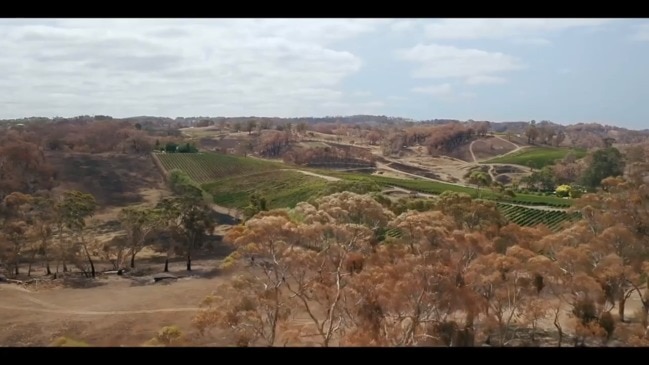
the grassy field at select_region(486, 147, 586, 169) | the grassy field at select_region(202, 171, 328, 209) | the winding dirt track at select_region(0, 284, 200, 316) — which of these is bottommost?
the winding dirt track at select_region(0, 284, 200, 316)

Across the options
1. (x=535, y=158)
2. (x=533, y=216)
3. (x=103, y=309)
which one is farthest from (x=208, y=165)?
(x=535, y=158)

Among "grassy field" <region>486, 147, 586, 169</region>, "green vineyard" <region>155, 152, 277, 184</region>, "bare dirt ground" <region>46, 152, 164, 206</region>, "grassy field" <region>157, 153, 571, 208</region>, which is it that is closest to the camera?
"grassy field" <region>157, 153, 571, 208</region>

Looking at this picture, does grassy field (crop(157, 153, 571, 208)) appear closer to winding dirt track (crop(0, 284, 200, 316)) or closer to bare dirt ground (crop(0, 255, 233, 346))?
bare dirt ground (crop(0, 255, 233, 346))

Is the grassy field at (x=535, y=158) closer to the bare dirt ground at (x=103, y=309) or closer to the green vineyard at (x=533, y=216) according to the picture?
the green vineyard at (x=533, y=216)

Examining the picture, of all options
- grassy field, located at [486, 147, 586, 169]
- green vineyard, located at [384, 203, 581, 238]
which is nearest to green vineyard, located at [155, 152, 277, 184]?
green vineyard, located at [384, 203, 581, 238]

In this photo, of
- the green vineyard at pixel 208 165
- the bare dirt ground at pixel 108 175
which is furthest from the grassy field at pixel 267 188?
the bare dirt ground at pixel 108 175
